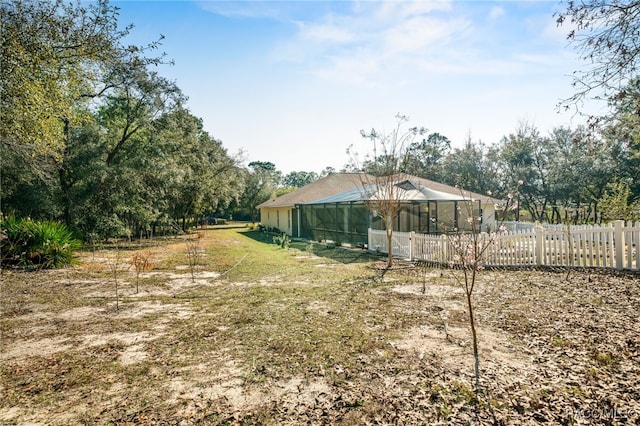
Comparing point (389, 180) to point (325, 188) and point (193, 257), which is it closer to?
point (193, 257)

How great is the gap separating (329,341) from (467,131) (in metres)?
34.8

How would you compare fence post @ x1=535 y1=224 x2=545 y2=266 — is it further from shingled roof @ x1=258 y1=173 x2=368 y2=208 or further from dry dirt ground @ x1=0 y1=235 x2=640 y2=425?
shingled roof @ x1=258 y1=173 x2=368 y2=208

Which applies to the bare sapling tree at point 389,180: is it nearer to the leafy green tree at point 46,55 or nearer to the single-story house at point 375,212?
the single-story house at point 375,212

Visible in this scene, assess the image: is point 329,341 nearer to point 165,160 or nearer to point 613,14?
point 613,14

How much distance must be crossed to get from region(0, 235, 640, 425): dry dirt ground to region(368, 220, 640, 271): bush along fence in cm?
88

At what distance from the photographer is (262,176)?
44.4 meters

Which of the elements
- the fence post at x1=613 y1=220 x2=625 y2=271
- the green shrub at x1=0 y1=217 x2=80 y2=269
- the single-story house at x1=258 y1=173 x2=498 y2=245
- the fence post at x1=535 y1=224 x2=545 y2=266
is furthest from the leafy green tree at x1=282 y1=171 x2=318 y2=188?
the fence post at x1=613 y1=220 x2=625 y2=271

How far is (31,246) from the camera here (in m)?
9.80

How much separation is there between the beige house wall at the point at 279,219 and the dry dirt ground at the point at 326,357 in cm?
1869

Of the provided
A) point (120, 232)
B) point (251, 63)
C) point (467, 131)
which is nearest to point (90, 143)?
point (120, 232)

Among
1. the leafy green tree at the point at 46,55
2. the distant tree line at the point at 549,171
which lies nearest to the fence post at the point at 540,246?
the distant tree line at the point at 549,171

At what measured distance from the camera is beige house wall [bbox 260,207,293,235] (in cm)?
2553

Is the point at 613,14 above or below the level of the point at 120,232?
above

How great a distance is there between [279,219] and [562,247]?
73.4 feet
